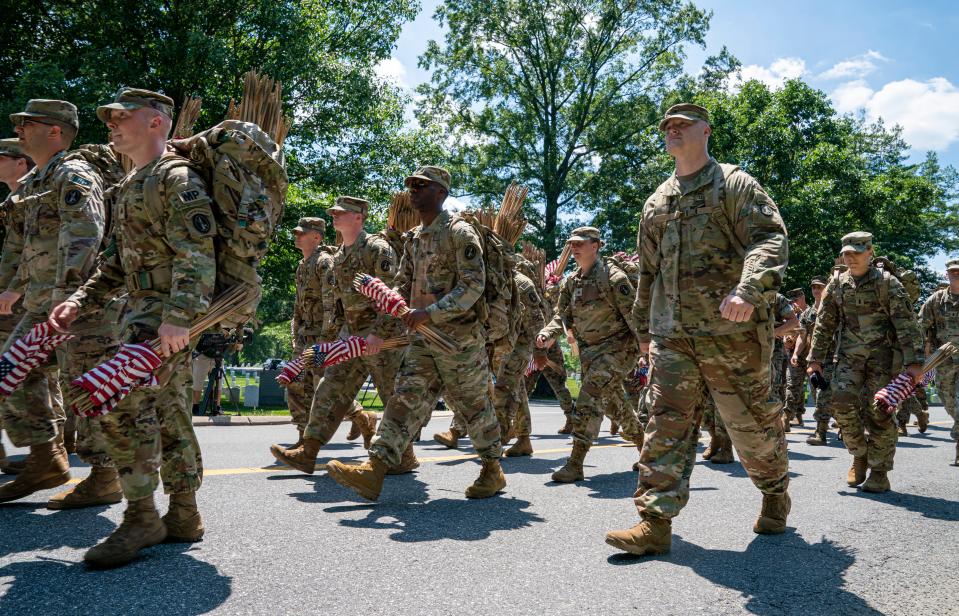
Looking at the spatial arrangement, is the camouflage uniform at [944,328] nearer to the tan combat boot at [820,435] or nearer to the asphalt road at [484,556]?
the tan combat boot at [820,435]

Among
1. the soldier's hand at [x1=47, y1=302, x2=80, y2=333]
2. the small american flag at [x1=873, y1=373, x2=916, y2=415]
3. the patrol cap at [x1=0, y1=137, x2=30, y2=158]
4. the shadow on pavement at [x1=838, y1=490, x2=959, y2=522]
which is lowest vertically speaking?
the shadow on pavement at [x1=838, y1=490, x2=959, y2=522]

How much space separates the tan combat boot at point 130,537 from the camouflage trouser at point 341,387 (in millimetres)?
2307

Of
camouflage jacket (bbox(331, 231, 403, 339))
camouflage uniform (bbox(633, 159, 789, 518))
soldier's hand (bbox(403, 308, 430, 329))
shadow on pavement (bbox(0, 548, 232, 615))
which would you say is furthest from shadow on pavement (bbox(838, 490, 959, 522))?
shadow on pavement (bbox(0, 548, 232, 615))

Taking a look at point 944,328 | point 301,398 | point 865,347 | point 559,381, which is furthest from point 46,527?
point 944,328

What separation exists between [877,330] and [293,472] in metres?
5.57

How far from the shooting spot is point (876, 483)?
5992 mm

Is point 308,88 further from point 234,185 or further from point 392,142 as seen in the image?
point 234,185

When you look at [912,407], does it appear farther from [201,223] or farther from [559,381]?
[201,223]

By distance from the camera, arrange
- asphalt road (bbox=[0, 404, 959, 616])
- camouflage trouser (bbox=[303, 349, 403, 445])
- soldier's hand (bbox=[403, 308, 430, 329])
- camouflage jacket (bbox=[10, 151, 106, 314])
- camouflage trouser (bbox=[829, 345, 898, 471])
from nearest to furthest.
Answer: asphalt road (bbox=[0, 404, 959, 616]) → camouflage jacket (bbox=[10, 151, 106, 314]) → soldier's hand (bbox=[403, 308, 430, 329]) → camouflage trouser (bbox=[303, 349, 403, 445]) → camouflage trouser (bbox=[829, 345, 898, 471])

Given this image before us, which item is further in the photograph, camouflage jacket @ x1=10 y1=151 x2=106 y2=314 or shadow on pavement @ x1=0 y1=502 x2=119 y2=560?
camouflage jacket @ x1=10 y1=151 x2=106 y2=314

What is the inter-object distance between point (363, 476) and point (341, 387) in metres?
1.62

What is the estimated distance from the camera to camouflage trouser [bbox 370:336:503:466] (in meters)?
4.95

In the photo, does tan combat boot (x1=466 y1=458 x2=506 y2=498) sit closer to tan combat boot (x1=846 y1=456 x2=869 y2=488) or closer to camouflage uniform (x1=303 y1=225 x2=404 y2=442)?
camouflage uniform (x1=303 y1=225 x2=404 y2=442)

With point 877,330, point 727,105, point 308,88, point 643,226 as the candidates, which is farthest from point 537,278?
point 727,105
